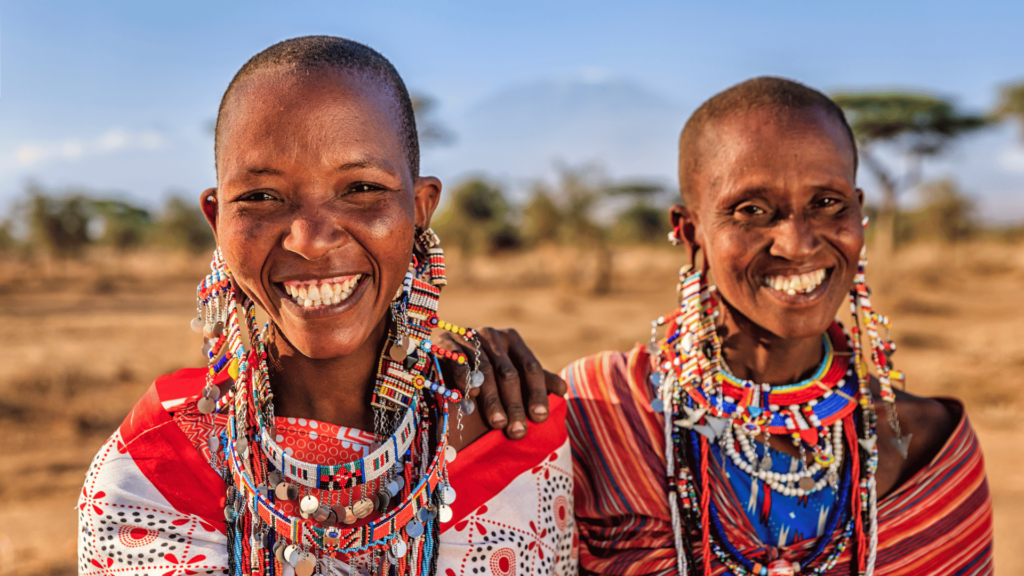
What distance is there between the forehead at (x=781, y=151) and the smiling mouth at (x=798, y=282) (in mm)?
269

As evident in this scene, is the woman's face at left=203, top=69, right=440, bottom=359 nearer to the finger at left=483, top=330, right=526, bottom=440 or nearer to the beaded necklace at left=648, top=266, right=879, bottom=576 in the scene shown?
the finger at left=483, top=330, right=526, bottom=440

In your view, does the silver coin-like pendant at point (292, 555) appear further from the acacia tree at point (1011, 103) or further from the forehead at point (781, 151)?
the acacia tree at point (1011, 103)

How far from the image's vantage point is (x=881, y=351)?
242cm

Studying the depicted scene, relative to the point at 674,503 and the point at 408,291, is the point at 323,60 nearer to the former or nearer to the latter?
the point at 408,291

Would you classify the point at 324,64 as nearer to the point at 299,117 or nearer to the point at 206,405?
the point at 299,117

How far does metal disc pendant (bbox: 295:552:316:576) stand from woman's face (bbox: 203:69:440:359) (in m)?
0.50

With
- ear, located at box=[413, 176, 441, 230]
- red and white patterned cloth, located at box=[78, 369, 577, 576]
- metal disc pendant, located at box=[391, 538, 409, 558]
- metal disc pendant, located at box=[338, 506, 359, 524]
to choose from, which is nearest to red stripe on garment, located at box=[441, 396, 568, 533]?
red and white patterned cloth, located at box=[78, 369, 577, 576]

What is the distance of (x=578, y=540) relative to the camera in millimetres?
2408

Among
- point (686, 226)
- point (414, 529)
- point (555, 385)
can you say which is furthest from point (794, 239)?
point (414, 529)

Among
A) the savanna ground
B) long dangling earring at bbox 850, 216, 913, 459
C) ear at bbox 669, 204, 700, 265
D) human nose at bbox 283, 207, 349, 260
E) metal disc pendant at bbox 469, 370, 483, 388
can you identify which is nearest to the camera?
human nose at bbox 283, 207, 349, 260

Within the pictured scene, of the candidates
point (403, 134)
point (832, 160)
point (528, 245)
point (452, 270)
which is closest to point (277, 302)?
point (403, 134)

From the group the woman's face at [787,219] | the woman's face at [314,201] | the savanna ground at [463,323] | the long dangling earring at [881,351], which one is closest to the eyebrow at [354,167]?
the woman's face at [314,201]

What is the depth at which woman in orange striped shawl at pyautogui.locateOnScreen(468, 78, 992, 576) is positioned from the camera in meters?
2.22

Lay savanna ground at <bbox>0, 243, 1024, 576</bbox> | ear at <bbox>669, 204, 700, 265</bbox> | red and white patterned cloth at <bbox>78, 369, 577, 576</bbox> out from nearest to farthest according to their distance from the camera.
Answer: red and white patterned cloth at <bbox>78, 369, 577, 576</bbox>, ear at <bbox>669, 204, 700, 265</bbox>, savanna ground at <bbox>0, 243, 1024, 576</bbox>
